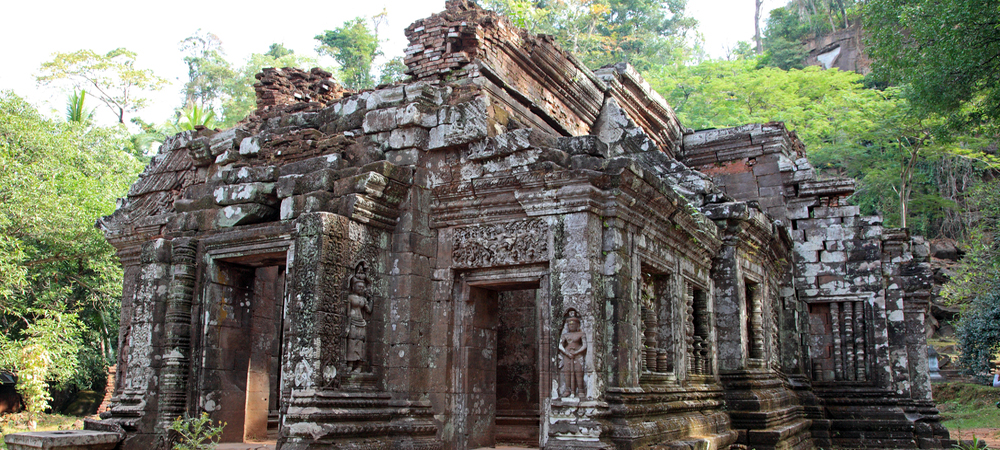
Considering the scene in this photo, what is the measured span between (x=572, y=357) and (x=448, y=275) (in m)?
1.65

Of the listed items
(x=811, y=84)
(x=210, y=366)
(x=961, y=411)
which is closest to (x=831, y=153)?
(x=811, y=84)

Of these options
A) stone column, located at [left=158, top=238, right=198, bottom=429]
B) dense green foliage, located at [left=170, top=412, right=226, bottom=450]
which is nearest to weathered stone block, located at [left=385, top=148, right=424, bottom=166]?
stone column, located at [left=158, top=238, right=198, bottom=429]

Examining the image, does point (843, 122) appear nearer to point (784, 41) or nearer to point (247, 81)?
point (784, 41)

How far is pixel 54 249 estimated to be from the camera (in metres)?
16.6

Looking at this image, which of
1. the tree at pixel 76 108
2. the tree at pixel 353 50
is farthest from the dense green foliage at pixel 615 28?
the tree at pixel 76 108

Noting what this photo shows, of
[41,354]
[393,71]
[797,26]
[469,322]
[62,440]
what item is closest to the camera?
[62,440]

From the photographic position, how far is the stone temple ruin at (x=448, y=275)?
6730mm

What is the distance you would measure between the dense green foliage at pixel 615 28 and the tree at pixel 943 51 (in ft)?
57.6

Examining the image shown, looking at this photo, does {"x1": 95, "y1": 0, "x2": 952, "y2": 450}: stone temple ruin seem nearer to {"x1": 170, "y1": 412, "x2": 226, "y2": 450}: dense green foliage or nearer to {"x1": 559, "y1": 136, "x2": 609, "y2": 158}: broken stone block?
{"x1": 559, "y1": 136, "x2": 609, "y2": 158}: broken stone block

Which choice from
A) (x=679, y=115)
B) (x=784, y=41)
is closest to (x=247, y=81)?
(x=679, y=115)

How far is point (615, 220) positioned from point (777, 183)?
6.79 metres

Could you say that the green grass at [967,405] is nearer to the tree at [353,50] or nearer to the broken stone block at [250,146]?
the broken stone block at [250,146]

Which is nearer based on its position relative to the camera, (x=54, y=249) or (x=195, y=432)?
(x=195, y=432)

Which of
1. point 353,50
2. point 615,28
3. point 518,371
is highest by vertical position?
point 615,28
